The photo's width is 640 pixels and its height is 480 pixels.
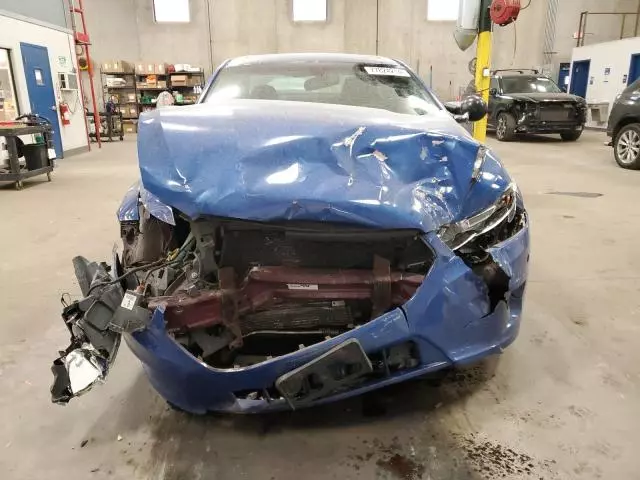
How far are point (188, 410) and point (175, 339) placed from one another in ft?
1.09

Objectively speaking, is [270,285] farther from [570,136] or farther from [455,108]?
[570,136]

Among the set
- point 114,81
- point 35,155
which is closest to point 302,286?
point 35,155

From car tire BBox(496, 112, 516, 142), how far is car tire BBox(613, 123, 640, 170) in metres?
3.18

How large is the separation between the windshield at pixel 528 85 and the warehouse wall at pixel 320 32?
449 centimetres

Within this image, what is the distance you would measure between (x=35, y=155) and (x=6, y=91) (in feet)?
8.82

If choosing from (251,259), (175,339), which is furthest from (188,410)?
(251,259)

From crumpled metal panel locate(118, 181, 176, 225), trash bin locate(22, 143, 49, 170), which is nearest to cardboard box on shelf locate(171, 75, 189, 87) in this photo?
trash bin locate(22, 143, 49, 170)

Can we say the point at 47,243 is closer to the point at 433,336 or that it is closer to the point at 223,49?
the point at 433,336

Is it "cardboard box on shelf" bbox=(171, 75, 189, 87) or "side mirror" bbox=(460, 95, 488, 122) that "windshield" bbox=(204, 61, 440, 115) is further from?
"cardboard box on shelf" bbox=(171, 75, 189, 87)

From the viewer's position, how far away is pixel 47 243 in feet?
13.1

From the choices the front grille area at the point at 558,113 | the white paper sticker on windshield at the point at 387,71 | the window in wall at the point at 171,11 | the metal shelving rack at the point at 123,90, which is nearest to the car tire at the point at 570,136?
the front grille area at the point at 558,113

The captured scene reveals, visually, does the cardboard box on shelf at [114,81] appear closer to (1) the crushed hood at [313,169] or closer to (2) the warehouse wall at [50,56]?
(2) the warehouse wall at [50,56]

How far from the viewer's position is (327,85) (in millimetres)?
2908

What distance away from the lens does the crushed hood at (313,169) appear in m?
1.42
